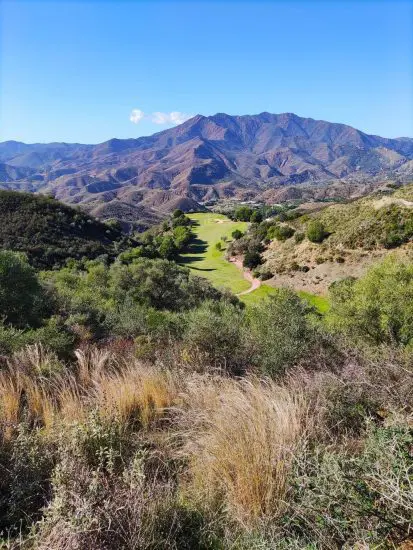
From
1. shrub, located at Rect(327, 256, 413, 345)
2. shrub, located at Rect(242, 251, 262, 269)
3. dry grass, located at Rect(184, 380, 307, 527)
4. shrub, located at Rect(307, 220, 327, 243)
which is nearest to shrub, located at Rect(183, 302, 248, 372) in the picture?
dry grass, located at Rect(184, 380, 307, 527)

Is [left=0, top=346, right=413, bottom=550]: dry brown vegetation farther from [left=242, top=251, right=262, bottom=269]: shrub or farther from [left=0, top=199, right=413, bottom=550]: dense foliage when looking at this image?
[left=242, top=251, right=262, bottom=269]: shrub

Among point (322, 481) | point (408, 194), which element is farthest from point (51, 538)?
point (408, 194)

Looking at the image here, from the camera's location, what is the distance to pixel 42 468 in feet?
8.68

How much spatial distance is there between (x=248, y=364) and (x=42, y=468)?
3.18 metres

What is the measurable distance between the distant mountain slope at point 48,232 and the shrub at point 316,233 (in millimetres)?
25836

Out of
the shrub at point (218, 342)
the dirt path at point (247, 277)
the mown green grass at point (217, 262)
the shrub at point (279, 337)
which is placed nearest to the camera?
the shrub at point (279, 337)

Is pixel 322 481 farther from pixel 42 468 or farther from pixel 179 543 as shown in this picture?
pixel 42 468

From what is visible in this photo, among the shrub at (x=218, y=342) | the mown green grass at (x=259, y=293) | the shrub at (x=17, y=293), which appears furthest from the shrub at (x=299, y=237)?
the shrub at (x=218, y=342)

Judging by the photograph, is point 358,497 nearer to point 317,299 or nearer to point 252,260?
point 317,299

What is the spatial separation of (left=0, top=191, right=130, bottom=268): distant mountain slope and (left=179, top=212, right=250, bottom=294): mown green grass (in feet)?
38.1

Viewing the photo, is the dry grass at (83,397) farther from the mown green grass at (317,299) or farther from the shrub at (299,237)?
the shrub at (299,237)

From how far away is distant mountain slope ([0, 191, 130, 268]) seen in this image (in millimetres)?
42625

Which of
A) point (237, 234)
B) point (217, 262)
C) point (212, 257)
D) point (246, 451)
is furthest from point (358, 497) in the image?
point (237, 234)

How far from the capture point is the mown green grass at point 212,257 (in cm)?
4505
